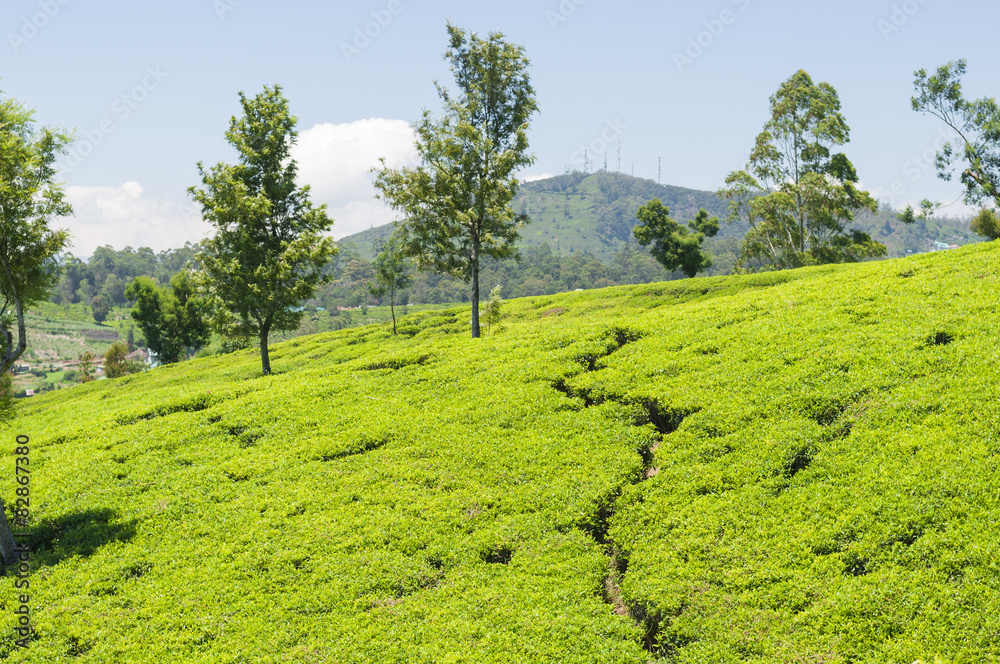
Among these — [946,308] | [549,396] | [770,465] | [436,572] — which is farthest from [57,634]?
[946,308]

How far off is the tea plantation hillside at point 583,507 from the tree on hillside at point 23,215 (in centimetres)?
691

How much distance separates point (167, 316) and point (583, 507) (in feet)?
273

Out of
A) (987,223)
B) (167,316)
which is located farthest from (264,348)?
(987,223)

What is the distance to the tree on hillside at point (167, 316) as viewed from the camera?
83.9 metres

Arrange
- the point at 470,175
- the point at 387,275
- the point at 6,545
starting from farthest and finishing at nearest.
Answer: the point at 387,275 → the point at 470,175 → the point at 6,545

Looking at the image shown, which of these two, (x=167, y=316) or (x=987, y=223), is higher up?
(x=987, y=223)

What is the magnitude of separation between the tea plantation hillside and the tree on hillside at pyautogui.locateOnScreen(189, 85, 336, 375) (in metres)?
16.1

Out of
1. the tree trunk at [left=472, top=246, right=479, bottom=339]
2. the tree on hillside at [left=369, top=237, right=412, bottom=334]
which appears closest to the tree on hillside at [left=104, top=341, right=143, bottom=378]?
the tree on hillside at [left=369, top=237, right=412, bottom=334]

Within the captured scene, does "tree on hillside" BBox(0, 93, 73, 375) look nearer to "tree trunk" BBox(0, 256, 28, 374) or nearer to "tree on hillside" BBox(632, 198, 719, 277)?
"tree trunk" BBox(0, 256, 28, 374)

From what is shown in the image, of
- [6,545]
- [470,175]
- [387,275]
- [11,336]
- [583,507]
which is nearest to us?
[583,507]

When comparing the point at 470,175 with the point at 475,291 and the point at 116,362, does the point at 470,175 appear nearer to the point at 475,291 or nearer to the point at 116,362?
the point at 475,291

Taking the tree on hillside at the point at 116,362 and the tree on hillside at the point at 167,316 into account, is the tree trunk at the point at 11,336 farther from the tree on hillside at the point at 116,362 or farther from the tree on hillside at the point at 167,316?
the tree on hillside at the point at 167,316

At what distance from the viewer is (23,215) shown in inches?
766

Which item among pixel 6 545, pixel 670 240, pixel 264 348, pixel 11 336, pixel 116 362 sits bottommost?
pixel 6 545
